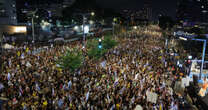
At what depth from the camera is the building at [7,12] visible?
55994mm

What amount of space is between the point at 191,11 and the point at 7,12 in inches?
4821

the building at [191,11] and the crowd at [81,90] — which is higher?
the building at [191,11]

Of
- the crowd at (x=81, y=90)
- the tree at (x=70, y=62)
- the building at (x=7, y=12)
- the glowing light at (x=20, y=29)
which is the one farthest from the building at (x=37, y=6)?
the crowd at (x=81, y=90)

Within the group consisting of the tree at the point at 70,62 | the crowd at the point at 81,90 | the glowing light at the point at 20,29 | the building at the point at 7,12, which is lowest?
the crowd at the point at 81,90

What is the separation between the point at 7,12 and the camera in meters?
57.5

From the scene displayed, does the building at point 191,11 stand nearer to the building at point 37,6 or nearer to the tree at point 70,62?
the building at point 37,6

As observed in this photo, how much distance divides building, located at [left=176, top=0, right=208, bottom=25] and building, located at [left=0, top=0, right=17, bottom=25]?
107 metres

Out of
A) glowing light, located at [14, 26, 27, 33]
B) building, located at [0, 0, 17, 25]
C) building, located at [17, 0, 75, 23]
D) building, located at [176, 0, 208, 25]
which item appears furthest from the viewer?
building, located at [176, 0, 208, 25]

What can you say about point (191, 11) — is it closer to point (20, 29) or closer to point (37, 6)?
point (37, 6)

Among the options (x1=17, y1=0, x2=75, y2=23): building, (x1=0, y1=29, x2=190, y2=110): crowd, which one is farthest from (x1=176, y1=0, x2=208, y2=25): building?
(x1=0, y1=29, x2=190, y2=110): crowd

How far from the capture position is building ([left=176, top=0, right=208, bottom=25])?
127 metres

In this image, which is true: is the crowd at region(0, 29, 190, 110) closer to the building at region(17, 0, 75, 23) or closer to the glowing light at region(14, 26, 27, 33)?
the glowing light at region(14, 26, 27, 33)

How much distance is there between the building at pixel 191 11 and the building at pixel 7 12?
106845 mm

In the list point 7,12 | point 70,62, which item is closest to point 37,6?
point 7,12
